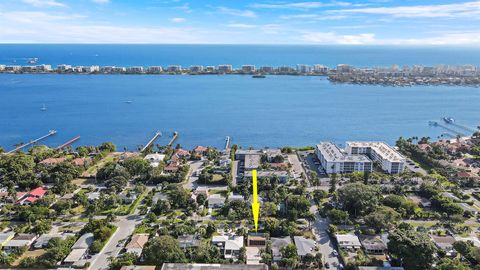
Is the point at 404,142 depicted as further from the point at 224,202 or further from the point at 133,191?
the point at 133,191

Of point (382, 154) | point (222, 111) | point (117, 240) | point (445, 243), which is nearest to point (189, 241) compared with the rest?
point (117, 240)

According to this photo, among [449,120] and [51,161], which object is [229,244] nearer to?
[51,161]

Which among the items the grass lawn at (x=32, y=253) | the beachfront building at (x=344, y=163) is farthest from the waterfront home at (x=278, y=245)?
the beachfront building at (x=344, y=163)

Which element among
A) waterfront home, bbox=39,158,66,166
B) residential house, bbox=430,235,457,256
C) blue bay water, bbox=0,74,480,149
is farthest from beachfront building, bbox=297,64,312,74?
residential house, bbox=430,235,457,256

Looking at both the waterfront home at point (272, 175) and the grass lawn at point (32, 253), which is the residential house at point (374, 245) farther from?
the grass lawn at point (32, 253)

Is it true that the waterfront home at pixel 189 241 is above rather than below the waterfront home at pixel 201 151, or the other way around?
below

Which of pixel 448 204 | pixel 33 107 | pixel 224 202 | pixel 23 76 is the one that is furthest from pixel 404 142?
pixel 23 76
